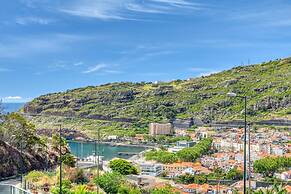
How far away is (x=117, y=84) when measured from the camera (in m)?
106

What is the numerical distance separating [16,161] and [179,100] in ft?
204

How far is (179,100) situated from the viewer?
8588 centimetres

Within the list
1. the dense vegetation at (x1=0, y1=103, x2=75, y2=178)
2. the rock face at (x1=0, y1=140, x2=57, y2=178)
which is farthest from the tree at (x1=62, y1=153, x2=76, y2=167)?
the rock face at (x1=0, y1=140, x2=57, y2=178)

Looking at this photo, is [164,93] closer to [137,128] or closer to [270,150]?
[137,128]

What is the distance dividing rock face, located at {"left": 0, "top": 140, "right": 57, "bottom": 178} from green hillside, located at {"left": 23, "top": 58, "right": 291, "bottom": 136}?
1864 inches

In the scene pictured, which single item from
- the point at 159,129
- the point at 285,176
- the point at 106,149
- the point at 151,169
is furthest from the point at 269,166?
the point at 159,129

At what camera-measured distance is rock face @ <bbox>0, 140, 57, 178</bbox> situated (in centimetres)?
2404

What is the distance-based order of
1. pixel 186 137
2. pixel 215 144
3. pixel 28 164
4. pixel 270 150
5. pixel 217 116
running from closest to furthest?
pixel 28 164 < pixel 270 150 < pixel 215 144 < pixel 186 137 < pixel 217 116

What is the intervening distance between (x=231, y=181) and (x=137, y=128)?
4501cm

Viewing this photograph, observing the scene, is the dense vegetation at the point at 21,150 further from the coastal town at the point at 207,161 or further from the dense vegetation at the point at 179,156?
the dense vegetation at the point at 179,156

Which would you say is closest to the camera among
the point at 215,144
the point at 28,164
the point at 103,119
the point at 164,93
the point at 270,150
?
the point at 28,164

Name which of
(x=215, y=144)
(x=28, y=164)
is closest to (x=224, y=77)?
(x=215, y=144)

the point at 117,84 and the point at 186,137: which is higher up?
the point at 117,84

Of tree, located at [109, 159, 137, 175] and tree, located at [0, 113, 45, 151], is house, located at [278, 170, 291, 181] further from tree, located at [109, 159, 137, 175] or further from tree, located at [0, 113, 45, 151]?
tree, located at [0, 113, 45, 151]
